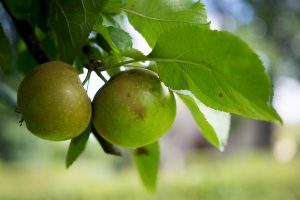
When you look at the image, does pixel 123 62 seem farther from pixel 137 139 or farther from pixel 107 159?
pixel 107 159

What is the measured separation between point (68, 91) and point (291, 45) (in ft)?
50.5

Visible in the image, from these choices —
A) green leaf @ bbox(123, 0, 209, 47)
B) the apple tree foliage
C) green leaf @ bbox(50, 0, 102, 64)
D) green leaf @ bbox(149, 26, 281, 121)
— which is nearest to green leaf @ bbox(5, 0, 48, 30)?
the apple tree foliage

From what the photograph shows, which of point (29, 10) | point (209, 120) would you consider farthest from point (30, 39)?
point (209, 120)

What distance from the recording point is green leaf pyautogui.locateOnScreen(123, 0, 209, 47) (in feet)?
3.14

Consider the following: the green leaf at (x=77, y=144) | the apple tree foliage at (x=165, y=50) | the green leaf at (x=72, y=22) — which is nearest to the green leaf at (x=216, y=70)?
the apple tree foliage at (x=165, y=50)

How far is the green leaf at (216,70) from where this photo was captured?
0.74 metres

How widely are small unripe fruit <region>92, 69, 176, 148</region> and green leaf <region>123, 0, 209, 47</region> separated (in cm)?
10

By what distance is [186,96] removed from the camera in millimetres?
977

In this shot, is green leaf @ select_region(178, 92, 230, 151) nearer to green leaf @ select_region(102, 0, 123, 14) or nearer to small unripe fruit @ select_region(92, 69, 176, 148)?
small unripe fruit @ select_region(92, 69, 176, 148)

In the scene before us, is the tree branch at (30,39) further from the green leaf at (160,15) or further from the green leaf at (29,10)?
the green leaf at (160,15)

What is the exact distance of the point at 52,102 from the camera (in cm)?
90

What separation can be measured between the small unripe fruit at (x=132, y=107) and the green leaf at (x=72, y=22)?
0.34ft

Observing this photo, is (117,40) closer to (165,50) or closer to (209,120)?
(165,50)

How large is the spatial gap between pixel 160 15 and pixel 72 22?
0.18 meters
